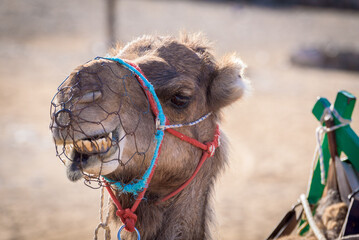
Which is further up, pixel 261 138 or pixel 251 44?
pixel 251 44

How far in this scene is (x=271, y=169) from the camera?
28.5ft

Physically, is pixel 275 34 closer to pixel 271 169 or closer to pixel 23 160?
pixel 271 169

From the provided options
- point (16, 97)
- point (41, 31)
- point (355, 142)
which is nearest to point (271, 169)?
point (355, 142)

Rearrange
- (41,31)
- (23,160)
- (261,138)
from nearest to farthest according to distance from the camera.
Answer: (23,160) → (261,138) → (41,31)

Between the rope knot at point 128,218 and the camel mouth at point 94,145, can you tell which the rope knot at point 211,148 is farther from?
the camel mouth at point 94,145

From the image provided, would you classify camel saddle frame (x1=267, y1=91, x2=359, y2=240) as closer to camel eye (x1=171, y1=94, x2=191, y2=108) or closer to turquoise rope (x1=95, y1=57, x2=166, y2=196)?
camel eye (x1=171, y1=94, x2=191, y2=108)

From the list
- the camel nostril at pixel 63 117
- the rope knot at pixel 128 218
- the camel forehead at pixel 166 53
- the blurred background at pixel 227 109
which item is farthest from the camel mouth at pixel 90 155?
the blurred background at pixel 227 109

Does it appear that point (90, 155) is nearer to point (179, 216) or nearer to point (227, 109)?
point (179, 216)

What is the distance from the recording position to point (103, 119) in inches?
82.0

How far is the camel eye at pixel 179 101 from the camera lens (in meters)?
2.59

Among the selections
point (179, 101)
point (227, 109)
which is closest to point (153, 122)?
point (179, 101)

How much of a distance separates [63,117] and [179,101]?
33.0 inches

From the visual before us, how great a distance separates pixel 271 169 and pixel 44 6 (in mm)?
22888

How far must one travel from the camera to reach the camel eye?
2586 millimetres
